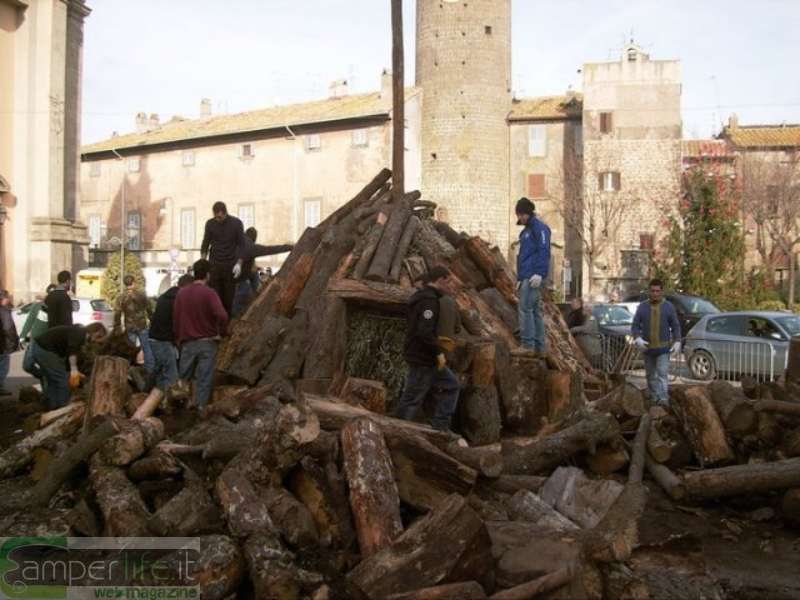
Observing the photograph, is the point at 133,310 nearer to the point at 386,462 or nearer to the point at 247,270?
the point at 247,270

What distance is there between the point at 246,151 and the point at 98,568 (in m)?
42.8

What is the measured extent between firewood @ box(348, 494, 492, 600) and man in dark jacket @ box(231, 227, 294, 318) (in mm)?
6442

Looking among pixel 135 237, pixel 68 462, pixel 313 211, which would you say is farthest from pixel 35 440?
pixel 135 237

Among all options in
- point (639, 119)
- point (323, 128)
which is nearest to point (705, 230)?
point (639, 119)

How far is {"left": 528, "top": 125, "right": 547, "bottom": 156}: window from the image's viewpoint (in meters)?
46.9

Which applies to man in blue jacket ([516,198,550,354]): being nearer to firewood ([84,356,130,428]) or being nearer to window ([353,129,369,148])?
firewood ([84,356,130,428])

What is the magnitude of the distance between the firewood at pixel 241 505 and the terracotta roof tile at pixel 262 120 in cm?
3726

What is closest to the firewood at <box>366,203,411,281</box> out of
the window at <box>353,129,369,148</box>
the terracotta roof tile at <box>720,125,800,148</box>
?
the window at <box>353,129,369,148</box>

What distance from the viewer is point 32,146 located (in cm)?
2894

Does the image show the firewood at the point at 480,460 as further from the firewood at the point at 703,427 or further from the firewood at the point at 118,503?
the firewood at the point at 703,427

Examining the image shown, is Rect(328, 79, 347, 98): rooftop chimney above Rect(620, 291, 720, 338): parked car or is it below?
above

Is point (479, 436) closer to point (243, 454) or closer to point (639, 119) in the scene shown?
point (243, 454)

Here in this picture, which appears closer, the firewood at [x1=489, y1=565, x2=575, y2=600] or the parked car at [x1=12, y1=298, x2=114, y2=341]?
the firewood at [x1=489, y1=565, x2=575, y2=600]

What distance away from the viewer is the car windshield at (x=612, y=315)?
20781mm
